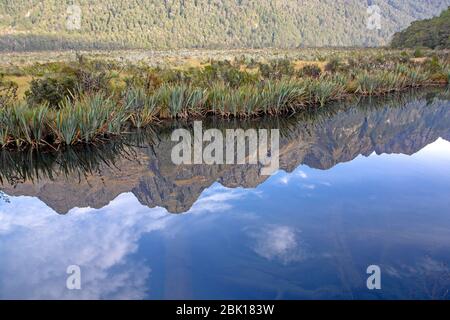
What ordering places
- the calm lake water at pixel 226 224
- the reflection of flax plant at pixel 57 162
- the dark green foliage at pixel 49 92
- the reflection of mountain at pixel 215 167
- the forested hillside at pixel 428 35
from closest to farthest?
1. the calm lake water at pixel 226 224
2. the reflection of mountain at pixel 215 167
3. the reflection of flax plant at pixel 57 162
4. the dark green foliage at pixel 49 92
5. the forested hillside at pixel 428 35

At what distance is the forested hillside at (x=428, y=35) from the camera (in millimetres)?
52312

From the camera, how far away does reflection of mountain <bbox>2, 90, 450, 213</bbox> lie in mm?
7867

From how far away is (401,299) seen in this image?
4.59 meters

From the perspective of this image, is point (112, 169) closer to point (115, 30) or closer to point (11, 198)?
point (11, 198)

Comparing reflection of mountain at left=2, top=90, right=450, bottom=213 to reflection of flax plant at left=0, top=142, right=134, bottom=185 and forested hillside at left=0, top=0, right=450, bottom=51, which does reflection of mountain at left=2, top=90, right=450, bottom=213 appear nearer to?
reflection of flax plant at left=0, top=142, right=134, bottom=185

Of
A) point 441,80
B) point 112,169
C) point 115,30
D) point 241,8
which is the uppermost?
point 241,8

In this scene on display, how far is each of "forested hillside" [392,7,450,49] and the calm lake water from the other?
152 feet

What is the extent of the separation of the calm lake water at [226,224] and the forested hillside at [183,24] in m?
103

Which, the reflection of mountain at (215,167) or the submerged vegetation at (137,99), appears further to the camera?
the submerged vegetation at (137,99)

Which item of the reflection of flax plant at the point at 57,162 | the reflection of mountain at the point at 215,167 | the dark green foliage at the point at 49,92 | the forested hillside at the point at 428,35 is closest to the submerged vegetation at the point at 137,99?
the dark green foliage at the point at 49,92

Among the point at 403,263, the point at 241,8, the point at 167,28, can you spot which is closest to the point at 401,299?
the point at 403,263

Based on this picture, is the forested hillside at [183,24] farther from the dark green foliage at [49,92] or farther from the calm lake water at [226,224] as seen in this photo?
the calm lake water at [226,224]

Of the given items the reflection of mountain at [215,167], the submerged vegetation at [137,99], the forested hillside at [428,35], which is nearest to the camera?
the reflection of mountain at [215,167]

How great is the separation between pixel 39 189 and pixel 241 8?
162720 millimetres
